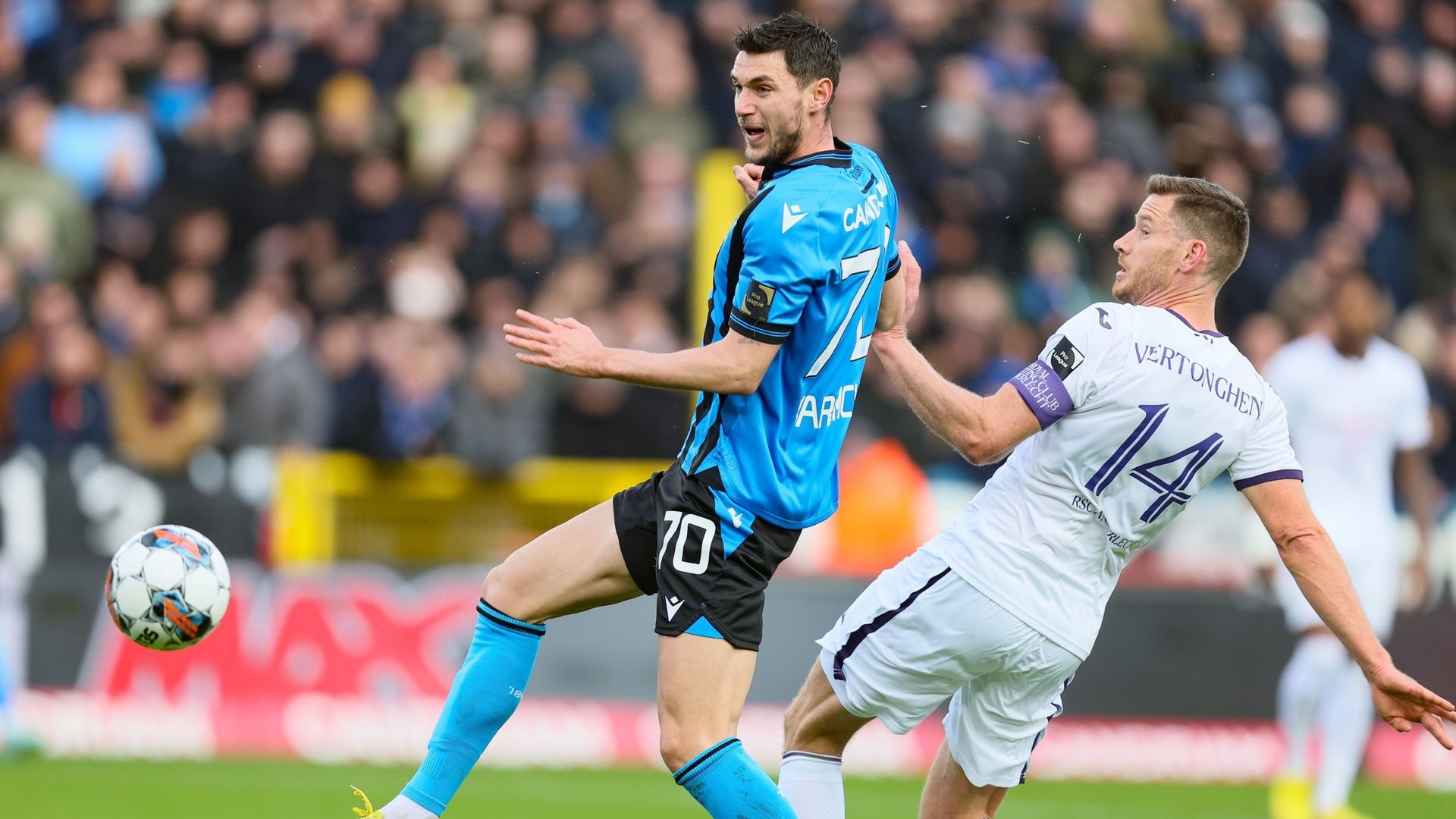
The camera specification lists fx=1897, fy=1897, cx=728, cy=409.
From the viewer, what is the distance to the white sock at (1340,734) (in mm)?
9492

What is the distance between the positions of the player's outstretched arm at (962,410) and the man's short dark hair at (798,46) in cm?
79

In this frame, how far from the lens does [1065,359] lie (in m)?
5.42

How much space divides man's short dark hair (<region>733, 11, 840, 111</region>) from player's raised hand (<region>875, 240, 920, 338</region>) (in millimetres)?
575

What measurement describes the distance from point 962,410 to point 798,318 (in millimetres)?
525

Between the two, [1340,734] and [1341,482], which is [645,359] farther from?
[1340,734]

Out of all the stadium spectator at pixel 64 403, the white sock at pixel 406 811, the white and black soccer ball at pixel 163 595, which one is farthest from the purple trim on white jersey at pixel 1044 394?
the stadium spectator at pixel 64 403

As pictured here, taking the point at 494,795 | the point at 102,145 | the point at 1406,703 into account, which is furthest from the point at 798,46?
the point at 102,145

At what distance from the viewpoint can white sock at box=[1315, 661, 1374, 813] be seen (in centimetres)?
949

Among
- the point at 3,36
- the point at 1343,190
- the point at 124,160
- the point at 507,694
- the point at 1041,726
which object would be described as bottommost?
the point at 1041,726

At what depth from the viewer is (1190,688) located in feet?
38.4

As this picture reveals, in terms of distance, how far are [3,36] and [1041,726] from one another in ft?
41.0

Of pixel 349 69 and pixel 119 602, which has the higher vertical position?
pixel 349 69

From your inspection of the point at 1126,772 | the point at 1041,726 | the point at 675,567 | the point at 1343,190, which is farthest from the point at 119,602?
the point at 1343,190

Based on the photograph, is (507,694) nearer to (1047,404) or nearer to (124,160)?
(1047,404)
